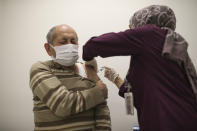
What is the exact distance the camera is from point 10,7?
7.27 ft

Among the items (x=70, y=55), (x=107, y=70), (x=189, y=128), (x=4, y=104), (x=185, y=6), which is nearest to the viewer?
(x=189, y=128)

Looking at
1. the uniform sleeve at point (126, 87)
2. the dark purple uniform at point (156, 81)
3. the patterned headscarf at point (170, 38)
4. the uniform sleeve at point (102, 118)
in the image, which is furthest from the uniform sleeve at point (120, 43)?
the uniform sleeve at point (102, 118)

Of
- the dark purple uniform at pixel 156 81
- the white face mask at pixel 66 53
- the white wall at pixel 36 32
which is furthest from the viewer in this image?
the white wall at pixel 36 32

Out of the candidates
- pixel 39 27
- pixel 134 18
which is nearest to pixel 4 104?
pixel 39 27

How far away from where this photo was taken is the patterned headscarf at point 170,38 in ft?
3.36

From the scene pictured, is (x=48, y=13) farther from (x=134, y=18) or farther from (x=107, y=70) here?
(x=134, y=18)

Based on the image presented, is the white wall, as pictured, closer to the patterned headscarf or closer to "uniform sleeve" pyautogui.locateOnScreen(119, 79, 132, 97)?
"uniform sleeve" pyautogui.locateOnScreen(119, 79, 132, 97)

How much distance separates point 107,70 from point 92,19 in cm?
90

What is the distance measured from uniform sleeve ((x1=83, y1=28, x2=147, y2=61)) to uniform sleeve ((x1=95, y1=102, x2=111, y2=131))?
431 mm

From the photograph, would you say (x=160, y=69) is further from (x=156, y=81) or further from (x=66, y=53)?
(x=66, y=53)

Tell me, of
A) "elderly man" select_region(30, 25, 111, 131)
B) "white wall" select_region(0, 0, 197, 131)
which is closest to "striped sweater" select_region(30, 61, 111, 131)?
"elderly man" select_region(30, 25, 111, 131)

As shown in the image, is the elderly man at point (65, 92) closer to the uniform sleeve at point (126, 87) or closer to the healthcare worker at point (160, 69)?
the uniform sleeve at point (126, 87)

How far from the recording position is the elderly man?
119 centimetres

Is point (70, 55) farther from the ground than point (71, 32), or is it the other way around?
point (71, 32)
